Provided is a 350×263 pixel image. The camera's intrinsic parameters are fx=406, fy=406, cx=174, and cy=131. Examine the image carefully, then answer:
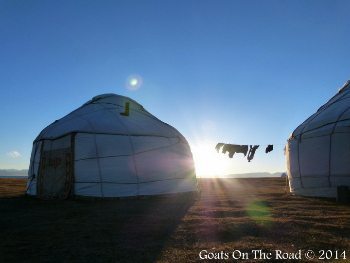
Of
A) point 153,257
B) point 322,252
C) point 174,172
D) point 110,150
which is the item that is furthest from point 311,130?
point 153,257

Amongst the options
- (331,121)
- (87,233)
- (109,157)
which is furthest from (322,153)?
(87,233)

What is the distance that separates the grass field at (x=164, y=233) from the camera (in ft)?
15.7

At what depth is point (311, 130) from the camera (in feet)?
39.7

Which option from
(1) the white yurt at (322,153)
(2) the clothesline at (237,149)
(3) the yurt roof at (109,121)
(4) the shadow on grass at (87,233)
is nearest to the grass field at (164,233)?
(4) the shadow on grass at (87,233)

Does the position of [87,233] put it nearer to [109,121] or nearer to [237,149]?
[109,121]

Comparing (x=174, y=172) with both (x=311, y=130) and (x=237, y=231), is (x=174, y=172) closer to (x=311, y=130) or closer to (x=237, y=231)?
(x=311, y=130)

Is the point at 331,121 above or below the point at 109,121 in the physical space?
below

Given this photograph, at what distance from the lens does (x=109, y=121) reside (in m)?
13.0

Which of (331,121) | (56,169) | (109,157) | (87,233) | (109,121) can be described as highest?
(109,121)

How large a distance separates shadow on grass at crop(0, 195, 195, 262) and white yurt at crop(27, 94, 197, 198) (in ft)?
7.57

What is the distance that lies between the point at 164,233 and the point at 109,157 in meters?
6.31

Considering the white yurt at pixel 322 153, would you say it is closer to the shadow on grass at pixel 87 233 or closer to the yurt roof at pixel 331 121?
the yurt roof at pixel 331 121

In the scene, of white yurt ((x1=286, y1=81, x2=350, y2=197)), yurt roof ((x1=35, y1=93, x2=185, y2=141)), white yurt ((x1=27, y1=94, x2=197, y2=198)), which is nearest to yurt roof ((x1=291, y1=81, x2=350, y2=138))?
white yurt ((x1=286, y1=81, x2=350, y2=197))

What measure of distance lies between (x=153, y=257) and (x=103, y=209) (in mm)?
4842
